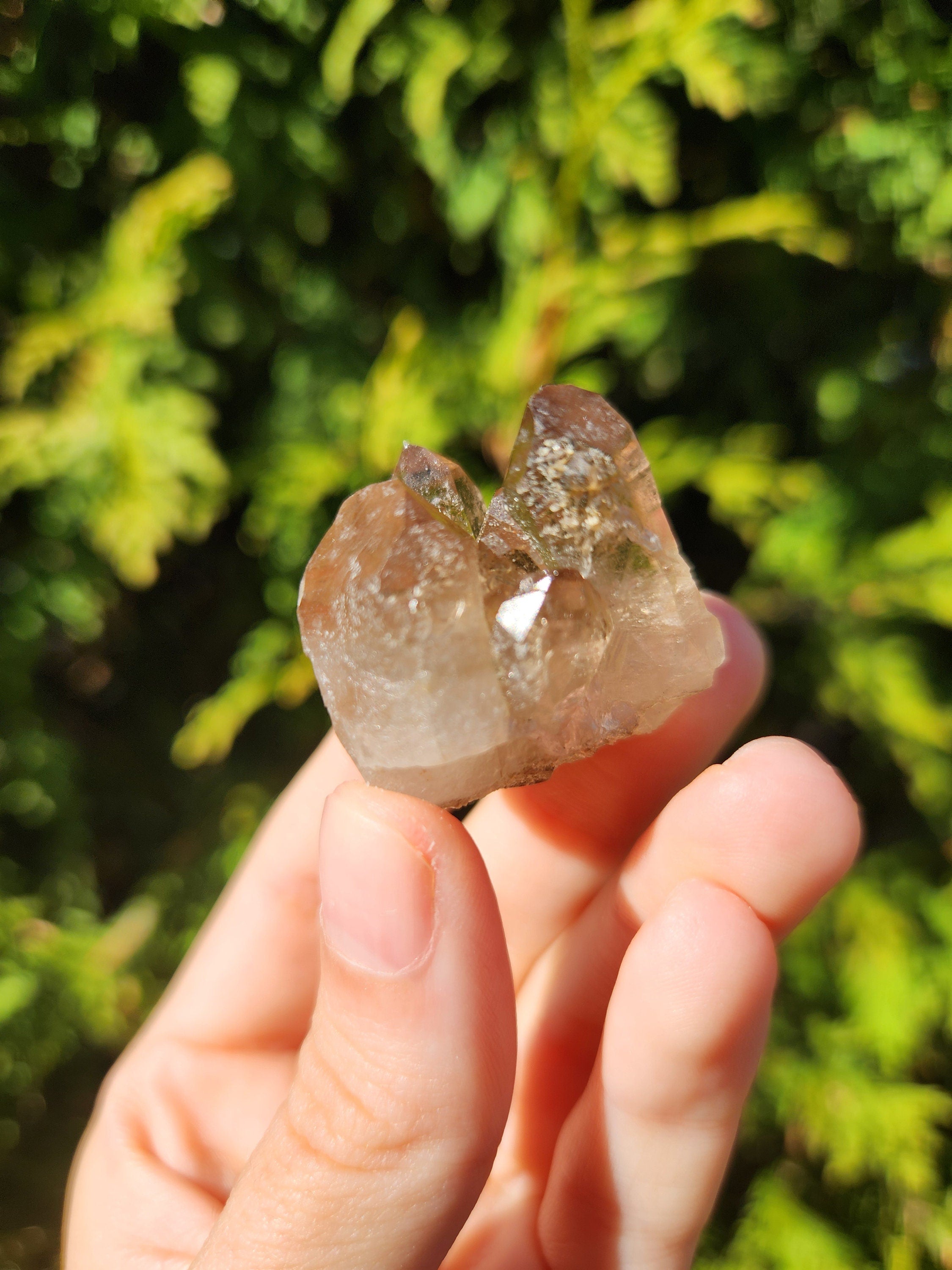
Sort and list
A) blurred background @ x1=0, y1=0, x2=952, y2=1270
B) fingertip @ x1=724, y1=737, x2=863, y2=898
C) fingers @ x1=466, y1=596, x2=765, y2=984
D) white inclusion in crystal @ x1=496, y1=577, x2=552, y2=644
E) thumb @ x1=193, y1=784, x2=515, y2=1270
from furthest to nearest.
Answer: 1. blurred background @ x1=0, y1=0, x2=952, y2=1270
2. fingers @ x1=466, y1=596, x2=765, y2=984
3. fingertip @ x1=724, y1=737, x2=863, y2=898
4. white inclusion in crystal @ x1=496, y1=577, x2=552, y2=644
5. thumb @ x1=193, y1=784, x2=515, y2=1270

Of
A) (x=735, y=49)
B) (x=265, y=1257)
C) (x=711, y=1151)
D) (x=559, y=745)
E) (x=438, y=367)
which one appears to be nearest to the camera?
(x=265, y=1257)

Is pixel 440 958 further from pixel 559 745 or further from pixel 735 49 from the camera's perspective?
pixel 735 49

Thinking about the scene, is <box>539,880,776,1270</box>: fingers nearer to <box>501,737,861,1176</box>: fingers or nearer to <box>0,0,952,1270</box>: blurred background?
<box>501,737,861,1176</box>: fingers

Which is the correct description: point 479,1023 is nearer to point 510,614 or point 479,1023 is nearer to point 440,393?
point 510,614

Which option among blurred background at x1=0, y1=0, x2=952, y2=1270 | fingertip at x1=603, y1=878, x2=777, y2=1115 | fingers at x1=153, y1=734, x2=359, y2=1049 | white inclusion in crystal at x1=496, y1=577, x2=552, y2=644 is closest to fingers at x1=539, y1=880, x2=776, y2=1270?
fingertip at x1=603, y1=878, x2=777, y2=1115

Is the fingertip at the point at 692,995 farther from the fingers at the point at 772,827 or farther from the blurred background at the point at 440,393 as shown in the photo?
the blurred background at the point at 440,393

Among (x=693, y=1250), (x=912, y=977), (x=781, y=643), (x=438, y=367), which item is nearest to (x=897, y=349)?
(x=781, y=643)

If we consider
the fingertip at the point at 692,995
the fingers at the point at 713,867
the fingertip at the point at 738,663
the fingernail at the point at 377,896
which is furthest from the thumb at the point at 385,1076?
the fingertip at the point at 738,663
